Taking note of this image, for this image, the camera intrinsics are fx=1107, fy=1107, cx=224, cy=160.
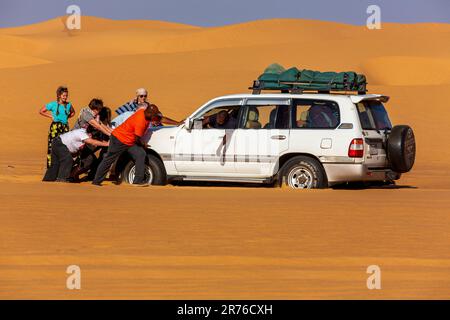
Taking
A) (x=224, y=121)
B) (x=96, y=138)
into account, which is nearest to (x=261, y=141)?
(x=224, y=121)

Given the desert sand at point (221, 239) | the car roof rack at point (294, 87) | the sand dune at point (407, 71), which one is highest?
the sand dune at point (407, 71)

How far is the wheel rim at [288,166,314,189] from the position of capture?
16.0 m

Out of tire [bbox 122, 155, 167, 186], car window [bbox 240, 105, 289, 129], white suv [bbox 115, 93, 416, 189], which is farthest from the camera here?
tire [bbox 122, 155, 167, 186]

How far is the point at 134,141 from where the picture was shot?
54.8ft

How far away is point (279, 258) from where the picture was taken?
35.1ft

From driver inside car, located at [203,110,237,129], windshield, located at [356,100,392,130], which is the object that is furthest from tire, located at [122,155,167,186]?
windshield, located at [356,100,392,130]

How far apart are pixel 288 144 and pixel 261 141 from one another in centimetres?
43

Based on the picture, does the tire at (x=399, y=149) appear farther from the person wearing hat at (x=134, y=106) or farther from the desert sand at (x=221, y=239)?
the person wearing hat at (x=134, y=106)

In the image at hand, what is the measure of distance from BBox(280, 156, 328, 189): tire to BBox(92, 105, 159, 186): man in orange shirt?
215 cm

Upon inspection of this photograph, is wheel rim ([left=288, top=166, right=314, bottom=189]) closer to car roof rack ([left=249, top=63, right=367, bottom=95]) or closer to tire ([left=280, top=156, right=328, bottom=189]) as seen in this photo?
tire ([left=280, top=156, right=328, bottom=189])

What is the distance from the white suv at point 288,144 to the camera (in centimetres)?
1577

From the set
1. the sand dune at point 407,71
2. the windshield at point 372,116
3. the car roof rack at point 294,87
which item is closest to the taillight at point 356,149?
the windshield at point 372,116

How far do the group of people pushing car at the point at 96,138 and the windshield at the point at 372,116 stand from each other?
9.44 feet
